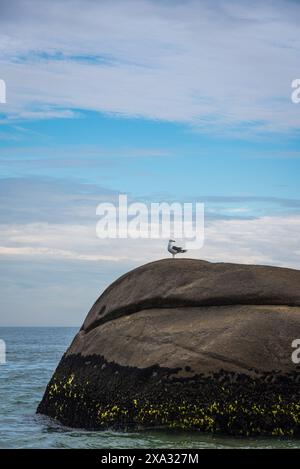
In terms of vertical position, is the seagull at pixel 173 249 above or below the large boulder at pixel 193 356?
above

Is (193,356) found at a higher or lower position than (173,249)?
lower

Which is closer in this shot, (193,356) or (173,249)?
(193,356)

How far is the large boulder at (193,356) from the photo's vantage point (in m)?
11.5

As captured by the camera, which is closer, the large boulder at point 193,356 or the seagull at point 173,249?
the large boulder at point 193,356

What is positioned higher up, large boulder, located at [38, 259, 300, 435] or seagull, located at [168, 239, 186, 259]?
seagull, located at [168, 239, 186, 259]

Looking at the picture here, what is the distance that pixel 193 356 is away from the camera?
38.2 ft

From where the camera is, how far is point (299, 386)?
452 inches

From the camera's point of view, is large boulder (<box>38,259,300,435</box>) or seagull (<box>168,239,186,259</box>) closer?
large boulder (<box>38,259,300,435</box>)

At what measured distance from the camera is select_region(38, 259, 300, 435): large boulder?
1147 cm

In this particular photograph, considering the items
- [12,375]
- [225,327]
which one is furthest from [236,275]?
[12,375]
